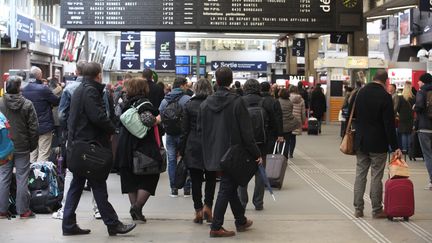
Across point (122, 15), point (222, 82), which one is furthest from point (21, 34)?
point (222, 82)

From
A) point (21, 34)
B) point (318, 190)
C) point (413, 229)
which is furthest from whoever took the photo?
point (21, 34)

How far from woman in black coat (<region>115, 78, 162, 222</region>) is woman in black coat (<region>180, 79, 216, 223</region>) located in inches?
13.2

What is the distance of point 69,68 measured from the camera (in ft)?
110

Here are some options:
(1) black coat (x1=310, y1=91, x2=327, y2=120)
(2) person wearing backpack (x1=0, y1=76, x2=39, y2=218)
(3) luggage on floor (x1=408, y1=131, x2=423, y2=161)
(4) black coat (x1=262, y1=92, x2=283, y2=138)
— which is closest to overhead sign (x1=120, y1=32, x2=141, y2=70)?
(1) black coat (x1=310, y1=91, x2=327, y2=120)

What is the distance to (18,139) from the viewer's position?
7785 mm

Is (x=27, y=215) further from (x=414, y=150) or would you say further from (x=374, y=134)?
(x=414, y=150)

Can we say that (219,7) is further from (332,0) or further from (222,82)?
(222,82)

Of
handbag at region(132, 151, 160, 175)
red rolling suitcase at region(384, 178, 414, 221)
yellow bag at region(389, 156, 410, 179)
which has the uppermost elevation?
handbag at region(132, 151, 160, 175)

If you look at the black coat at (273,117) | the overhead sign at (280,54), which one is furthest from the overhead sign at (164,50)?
the black coat at (273,117)

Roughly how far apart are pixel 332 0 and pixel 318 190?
5901 millimetres

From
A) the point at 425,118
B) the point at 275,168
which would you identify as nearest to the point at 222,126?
the point at 275,168

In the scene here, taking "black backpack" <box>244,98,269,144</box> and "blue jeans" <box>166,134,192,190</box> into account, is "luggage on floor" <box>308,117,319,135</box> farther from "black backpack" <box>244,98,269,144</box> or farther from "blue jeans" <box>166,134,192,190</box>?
"black backpack" <box>244,98,269,144</box>

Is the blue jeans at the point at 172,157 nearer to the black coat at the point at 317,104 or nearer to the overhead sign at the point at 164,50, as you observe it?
the black coat at the point at 317,104

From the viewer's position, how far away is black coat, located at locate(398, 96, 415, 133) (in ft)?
46.7
